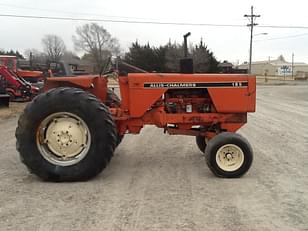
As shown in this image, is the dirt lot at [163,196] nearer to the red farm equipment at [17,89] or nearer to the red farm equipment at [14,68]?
the red farm equipment at [17,89]

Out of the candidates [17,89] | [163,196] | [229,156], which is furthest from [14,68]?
[163,196]

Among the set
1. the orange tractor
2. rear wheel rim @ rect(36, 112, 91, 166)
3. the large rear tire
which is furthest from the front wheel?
rear wheel rim @ rect(36, 112, 91, 166)

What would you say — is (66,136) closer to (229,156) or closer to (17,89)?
(229,156)

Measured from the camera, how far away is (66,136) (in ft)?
22.5

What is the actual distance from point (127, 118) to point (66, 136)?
3.45 ft

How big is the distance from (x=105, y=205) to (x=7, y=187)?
1.64m

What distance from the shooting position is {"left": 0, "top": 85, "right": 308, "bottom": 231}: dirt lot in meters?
4.86

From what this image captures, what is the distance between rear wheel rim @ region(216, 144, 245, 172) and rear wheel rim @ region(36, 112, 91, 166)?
1.93m

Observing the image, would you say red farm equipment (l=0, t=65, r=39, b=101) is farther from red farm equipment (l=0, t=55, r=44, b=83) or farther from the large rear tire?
the large rear tire

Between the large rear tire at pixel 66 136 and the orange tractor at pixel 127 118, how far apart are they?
0.5 inches

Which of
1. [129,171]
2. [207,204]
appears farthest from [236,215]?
[129,171]

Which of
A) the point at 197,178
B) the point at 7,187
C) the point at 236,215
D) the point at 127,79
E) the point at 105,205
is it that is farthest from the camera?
the point at 127,79

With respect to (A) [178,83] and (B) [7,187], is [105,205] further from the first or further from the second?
(A) [178,83]

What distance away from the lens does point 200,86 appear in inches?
291
